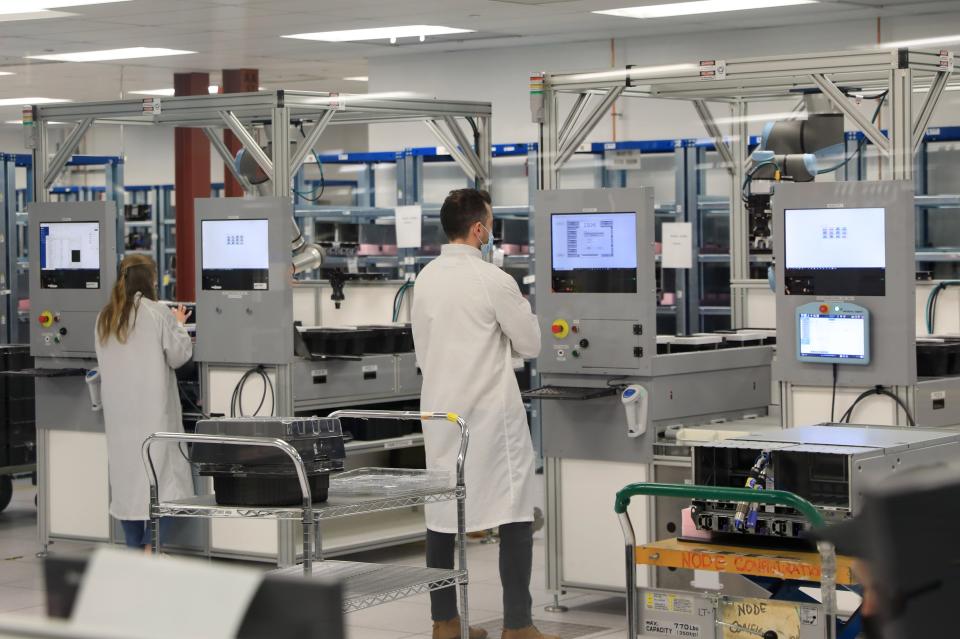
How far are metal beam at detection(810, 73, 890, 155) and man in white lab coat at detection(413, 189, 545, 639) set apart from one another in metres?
1.49

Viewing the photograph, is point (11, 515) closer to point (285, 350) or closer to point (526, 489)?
point (285, 350)

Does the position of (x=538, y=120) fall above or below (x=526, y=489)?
above

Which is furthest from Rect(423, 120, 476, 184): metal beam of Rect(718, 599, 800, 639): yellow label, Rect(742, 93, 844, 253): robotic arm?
Rect(718, 599, 800, 639): yellow label

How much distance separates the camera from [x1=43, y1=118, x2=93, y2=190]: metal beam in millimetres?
7965

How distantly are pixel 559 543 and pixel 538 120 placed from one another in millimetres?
1874

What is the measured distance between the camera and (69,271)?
314 inches

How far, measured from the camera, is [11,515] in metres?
9.57

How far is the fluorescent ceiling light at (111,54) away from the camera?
42.7 feet

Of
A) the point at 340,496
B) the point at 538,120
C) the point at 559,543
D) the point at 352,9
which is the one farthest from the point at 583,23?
the point at 340,496

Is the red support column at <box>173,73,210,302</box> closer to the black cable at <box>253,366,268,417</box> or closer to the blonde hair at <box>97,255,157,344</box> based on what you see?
the blonde hair at <box>97,255,157,344</box>

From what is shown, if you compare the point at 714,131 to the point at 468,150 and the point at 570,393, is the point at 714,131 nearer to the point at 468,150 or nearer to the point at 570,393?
the point at 468,150

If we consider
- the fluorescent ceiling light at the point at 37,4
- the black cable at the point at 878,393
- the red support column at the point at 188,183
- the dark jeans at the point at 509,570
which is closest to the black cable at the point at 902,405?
the black cable at the point at 878,393

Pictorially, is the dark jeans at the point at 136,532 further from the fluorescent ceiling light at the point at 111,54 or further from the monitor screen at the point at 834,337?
the fluorescent ceiling light at the point at 111,54

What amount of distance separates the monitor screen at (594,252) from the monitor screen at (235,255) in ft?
4.90
